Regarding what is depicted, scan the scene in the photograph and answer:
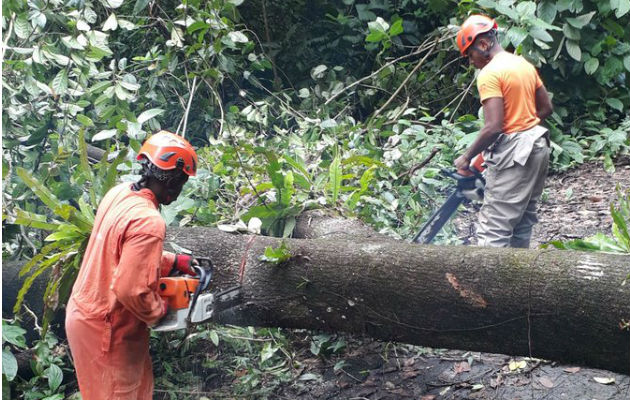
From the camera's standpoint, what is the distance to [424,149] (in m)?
6.09

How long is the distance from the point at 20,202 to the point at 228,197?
1.49 metres

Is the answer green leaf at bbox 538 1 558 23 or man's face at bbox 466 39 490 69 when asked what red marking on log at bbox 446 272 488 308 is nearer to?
man's face at bbox 466 39 490 69

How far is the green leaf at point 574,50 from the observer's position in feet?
21.6

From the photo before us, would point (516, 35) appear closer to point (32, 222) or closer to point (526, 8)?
point (526, 8)

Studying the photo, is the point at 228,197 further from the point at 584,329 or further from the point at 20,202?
the point at 584,329

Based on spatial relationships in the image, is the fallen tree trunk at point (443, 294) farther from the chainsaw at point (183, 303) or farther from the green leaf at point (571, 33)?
the green leaf at point (571, 33)

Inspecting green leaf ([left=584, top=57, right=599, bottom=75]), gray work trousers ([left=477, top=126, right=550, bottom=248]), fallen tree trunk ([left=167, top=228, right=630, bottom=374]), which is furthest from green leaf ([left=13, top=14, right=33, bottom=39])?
green leaf ([left=584, top=57, right=599, bottom=75])

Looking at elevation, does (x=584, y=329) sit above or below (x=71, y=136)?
above

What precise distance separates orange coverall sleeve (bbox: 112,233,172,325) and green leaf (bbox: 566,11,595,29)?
5.40m

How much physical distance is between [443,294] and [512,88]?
1.86m

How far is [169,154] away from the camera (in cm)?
292

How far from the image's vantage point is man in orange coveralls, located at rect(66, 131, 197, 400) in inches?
105

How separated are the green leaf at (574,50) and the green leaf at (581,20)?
0.18 meters

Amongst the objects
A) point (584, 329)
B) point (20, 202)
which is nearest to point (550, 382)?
point (584, 329)
